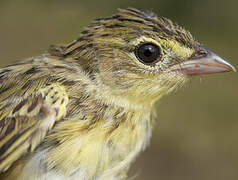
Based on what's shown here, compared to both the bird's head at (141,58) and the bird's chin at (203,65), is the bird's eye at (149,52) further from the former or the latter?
the bird's chin at (203,65)

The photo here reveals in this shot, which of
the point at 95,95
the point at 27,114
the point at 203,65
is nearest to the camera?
the point at 27,114

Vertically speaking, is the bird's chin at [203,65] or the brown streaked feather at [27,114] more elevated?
the bird's chin at [203,65]

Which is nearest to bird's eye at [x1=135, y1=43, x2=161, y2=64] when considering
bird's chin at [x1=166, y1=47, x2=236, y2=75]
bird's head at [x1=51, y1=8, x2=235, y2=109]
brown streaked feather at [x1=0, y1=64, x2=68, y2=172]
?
bird's head at [x1=51, y1=8, x2=235, y2=109]

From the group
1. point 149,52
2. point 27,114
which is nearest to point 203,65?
point 149,52

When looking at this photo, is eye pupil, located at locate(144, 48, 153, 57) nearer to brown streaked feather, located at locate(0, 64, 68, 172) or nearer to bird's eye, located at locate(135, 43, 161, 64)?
bird's eye, located at locate(135, 43, 161, 64)

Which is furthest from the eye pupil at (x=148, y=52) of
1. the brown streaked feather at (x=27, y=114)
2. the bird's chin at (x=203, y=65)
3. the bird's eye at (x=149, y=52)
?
the brown streaked feather at (x=27, y=114)

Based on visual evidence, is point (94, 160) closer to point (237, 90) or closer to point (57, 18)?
point (237, 90)

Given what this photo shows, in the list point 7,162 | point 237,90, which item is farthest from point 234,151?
point 7,162

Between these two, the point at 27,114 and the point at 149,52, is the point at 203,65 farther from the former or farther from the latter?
the point at 27,114
